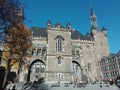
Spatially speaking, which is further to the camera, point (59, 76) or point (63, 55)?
point (63, 55)

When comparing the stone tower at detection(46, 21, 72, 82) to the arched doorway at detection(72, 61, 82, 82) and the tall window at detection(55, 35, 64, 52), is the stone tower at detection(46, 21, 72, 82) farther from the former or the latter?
the arched doorway at detection(72, 61, 82, 82)

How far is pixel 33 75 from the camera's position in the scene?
136 feet

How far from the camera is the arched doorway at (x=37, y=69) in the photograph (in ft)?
136

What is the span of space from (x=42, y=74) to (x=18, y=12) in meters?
30.9

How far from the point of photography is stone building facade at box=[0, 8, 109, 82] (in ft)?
128

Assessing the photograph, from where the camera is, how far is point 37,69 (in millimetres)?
42156

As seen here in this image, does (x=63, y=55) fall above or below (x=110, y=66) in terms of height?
above

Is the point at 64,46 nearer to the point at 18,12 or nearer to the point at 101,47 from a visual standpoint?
the point at 101,47

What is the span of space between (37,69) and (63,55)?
8.83 m

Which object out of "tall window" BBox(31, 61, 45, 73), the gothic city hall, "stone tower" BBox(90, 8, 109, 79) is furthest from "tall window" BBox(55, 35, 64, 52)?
"stone tower" BBox(90, 8, 109, 79)

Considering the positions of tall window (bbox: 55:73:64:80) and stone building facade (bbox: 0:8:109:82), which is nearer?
tall window (bbox: 55:73:64:80)

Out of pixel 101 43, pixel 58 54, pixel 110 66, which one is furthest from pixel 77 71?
pixel 101 43

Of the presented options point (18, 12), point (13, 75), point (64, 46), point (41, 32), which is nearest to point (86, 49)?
point (64, 46)

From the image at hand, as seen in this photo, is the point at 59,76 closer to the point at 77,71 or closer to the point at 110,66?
the point at 77,71
